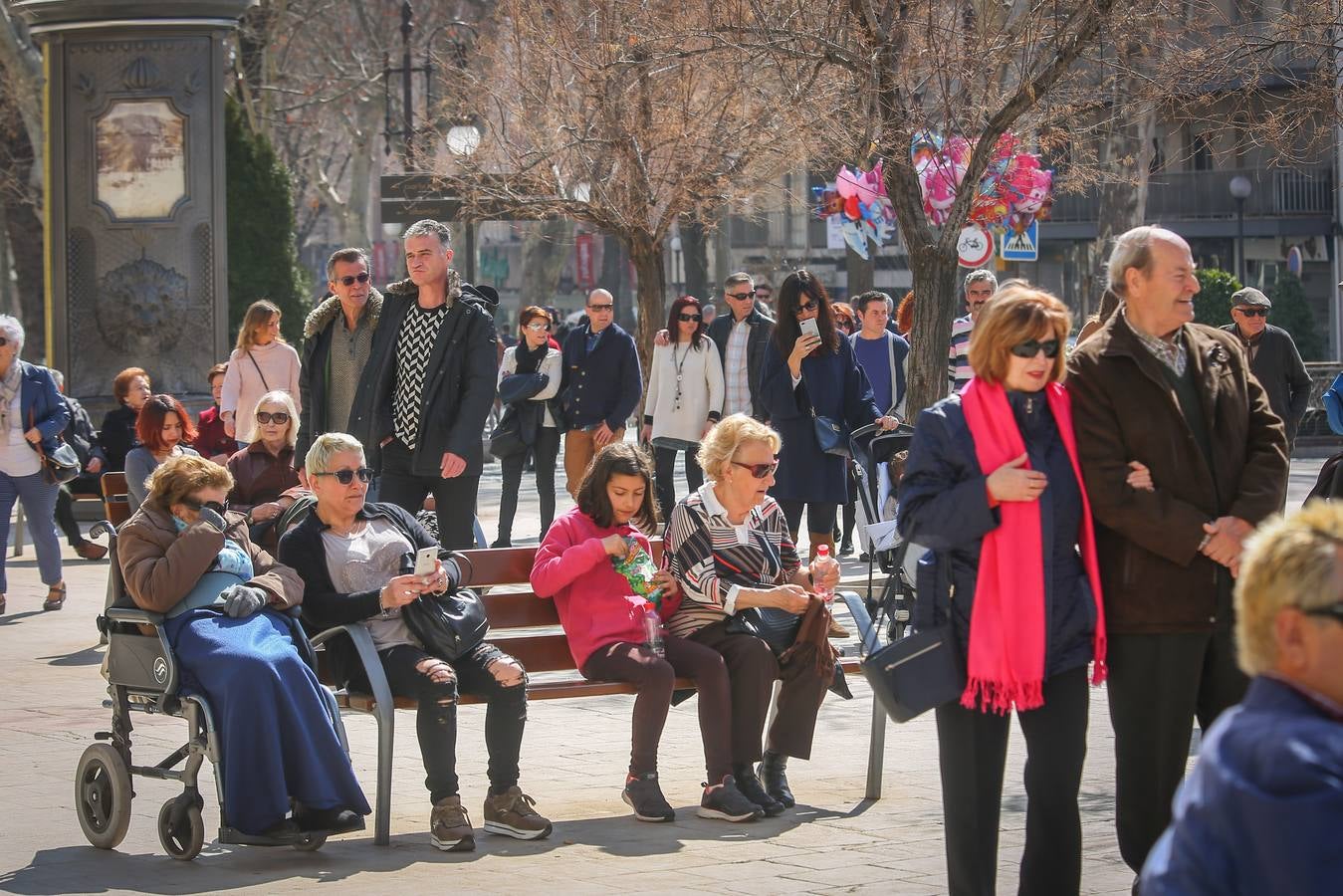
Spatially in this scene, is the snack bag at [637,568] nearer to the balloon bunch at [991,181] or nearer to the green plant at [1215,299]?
the balloon bunch at [991,181]

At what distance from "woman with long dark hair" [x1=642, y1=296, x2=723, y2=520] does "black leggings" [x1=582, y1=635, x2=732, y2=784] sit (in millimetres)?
7361

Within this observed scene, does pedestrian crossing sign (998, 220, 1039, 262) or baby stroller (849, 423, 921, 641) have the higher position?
pedestrian crossing sign (998, 220, 1039, 262)

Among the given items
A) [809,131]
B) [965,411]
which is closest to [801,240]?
[809,131]

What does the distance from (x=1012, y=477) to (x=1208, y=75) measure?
8086 millimetres

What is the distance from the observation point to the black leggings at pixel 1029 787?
17.7ft

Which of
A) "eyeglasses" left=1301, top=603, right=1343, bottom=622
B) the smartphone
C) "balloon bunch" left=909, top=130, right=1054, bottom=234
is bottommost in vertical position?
the smartphone

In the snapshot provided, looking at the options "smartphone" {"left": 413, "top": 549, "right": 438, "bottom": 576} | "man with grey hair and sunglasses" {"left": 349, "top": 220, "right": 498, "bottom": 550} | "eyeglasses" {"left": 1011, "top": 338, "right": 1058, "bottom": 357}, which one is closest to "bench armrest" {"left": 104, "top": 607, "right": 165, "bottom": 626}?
"smartphone" {"left": 413, "top": 549, "right": 438, "bottom": 576}

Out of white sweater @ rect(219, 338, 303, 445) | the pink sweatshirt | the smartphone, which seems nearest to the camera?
the smartphone

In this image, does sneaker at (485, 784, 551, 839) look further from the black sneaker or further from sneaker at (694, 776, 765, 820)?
the black sneaker

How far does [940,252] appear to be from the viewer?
13.5 metres

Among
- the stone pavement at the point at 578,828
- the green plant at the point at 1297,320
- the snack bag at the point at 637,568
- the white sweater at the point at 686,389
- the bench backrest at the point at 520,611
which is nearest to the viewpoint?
the stone pavement at the point at 578,828

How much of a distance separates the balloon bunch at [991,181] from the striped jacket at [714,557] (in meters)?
6.15

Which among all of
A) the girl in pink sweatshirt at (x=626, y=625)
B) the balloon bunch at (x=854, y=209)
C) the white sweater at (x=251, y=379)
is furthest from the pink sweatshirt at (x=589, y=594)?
the balloon bunch at (x=854, y=209)

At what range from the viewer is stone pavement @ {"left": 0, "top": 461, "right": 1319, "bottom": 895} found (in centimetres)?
642
